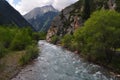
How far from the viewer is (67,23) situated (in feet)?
573

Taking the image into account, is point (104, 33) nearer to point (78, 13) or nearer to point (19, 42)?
point (19, 42)

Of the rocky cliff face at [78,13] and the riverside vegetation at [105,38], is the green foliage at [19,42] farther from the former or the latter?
the rocky cliff face at [78,13]

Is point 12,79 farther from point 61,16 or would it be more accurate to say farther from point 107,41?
point 61,16

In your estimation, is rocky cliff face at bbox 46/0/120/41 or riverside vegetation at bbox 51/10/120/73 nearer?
riverside vegetation at bbox 51/10/120/73

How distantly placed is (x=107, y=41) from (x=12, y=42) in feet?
133

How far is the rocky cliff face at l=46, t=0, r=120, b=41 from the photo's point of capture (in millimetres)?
115688

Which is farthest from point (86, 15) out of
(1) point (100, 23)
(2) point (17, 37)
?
(1) point (100, 23)

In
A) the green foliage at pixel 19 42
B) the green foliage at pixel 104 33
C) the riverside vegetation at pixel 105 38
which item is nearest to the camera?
the riverside vegetation at pixel 105 38

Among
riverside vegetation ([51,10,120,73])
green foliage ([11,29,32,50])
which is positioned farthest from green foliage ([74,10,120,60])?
green foliage ([11,29,32,50])

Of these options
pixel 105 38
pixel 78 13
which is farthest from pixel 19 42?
pixel 78 13

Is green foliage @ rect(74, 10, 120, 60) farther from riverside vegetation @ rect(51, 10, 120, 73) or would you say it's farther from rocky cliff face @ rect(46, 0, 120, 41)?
rocky cliff face @ rect(46, 0, 120, 41)

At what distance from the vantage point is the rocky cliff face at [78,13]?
116 metres

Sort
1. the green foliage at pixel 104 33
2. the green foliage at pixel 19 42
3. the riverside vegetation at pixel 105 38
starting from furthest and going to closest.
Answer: the green foliage at pixel 19 42, the green foliage at pixel 104 33, the riverside vegetation at pixel 105 38

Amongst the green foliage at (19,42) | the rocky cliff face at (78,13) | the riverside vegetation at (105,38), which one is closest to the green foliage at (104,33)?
the riverside vegetation at (105,38)
